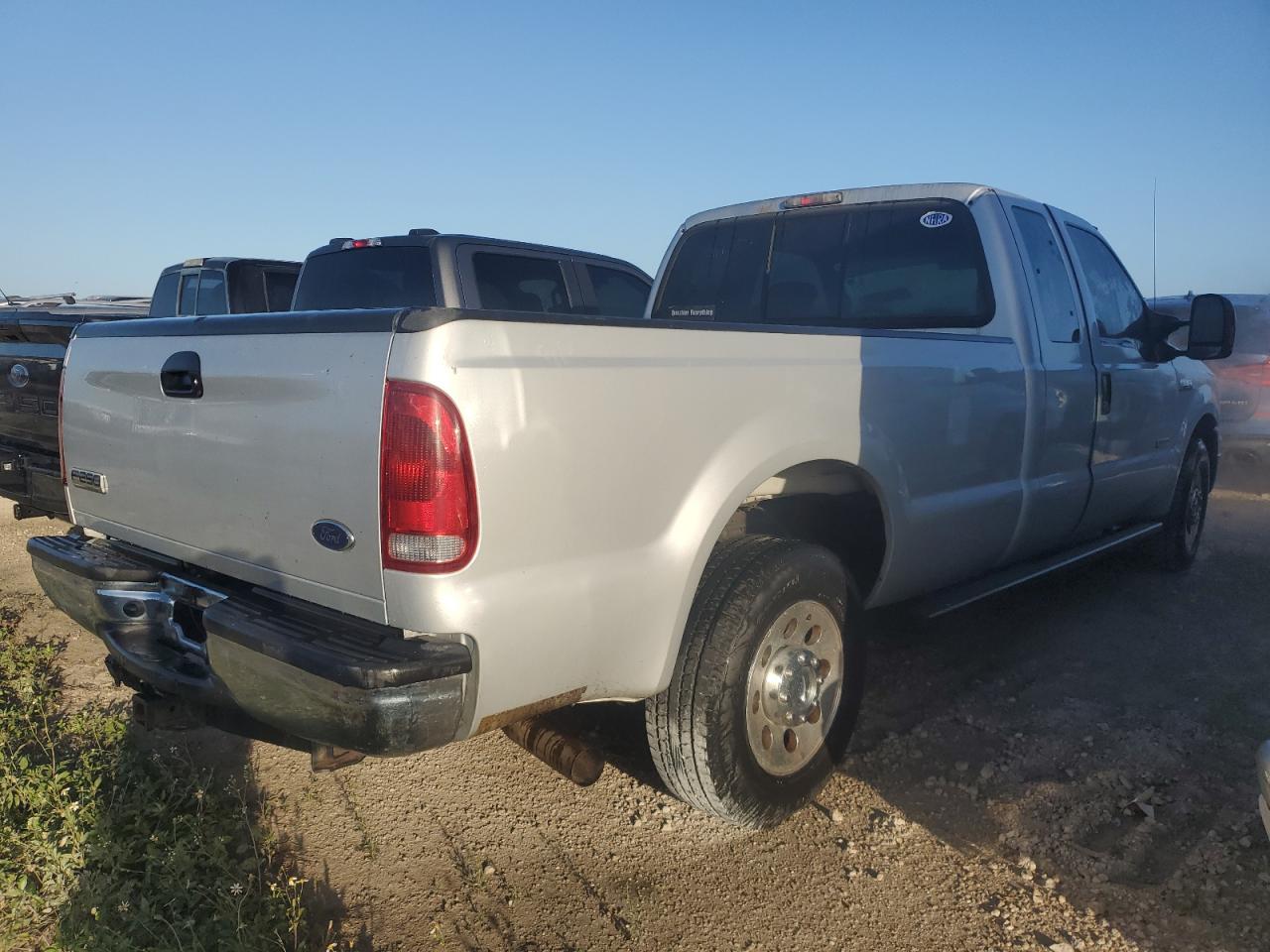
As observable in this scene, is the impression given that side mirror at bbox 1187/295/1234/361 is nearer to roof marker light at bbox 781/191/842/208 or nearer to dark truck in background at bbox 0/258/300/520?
roof marker light at bbox 781/191/842/208

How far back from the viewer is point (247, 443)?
2344 mm

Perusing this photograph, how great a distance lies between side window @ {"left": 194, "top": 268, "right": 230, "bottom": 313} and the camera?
29.3ft

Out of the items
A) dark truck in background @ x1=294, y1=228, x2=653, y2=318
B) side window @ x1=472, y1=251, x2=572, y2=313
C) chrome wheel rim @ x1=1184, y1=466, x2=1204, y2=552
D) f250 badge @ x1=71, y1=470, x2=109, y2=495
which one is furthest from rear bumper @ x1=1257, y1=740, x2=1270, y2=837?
side window @ x1=472, y1=251, x2=572, y2=313

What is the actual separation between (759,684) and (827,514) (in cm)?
91

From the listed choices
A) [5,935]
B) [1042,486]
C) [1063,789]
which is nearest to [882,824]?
[1063,789]

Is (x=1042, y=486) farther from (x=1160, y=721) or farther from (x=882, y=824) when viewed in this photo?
(x=882, y=824)

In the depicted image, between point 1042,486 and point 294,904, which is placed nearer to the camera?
point 294,904

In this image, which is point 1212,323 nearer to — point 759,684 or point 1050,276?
point 1050,276

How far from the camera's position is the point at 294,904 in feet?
8.03

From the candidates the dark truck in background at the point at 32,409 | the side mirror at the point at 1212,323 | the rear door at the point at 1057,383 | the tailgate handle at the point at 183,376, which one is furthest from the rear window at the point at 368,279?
the side mirror at the point at 1212,323

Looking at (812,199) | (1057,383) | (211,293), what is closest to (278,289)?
(211,293)

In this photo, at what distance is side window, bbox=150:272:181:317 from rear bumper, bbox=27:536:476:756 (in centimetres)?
761

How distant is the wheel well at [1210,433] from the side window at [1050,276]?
6.34 ft

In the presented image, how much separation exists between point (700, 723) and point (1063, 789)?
1.37m
